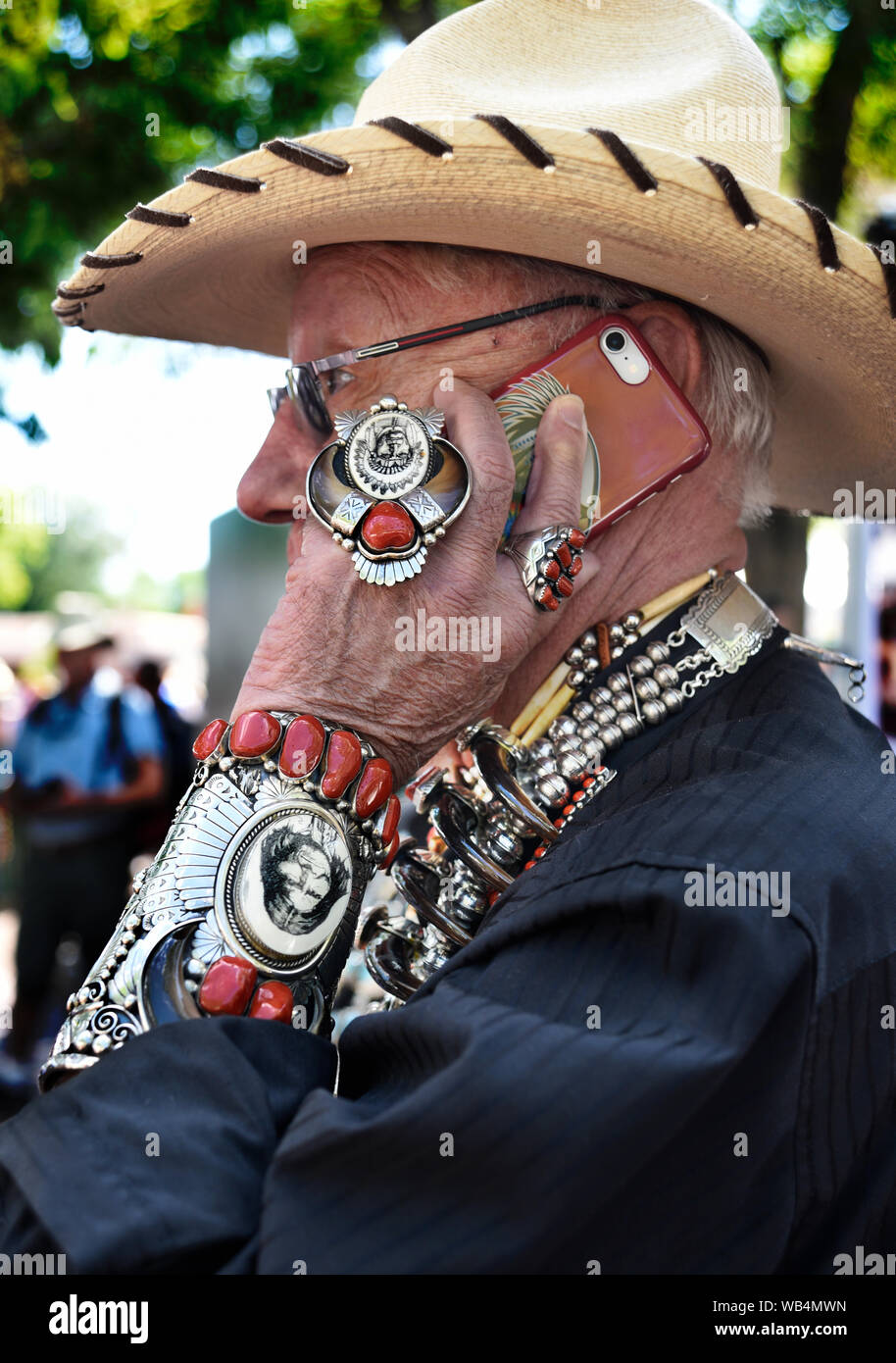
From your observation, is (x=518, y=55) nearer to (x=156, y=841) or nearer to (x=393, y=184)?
(x=393, y=184)

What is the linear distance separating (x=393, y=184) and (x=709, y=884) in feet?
3.44

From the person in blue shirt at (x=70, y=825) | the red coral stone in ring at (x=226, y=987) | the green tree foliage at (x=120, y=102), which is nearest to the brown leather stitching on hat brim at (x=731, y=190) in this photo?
the red coral stone in ring at (x=226, y=987)

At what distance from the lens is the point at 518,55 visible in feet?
6.23

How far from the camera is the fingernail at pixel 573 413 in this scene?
5.53ft

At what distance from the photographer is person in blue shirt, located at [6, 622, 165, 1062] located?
5840mm

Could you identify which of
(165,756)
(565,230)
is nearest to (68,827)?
(165,756)

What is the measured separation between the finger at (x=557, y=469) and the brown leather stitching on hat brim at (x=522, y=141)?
341 millimetres

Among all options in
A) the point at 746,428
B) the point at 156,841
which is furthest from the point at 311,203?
the point at 156,841

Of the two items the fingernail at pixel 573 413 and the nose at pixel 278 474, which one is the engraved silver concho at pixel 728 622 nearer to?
the fingernail at pixel 573 413

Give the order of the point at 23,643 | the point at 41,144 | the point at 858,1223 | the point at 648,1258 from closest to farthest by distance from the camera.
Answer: the point at 648,1258
the point at 858,1223
the point at 41,144
the point at 23,643

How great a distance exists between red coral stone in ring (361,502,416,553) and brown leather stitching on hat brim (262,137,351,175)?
469 millimetres

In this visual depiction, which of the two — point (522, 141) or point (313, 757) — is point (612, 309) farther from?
point (313, 757)

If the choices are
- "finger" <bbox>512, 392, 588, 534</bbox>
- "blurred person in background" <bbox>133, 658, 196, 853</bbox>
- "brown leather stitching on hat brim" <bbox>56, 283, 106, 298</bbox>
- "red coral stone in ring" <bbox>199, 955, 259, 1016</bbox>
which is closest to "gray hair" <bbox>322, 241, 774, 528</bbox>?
"finger" <bbox>512, 392, 588, 534</bbox>

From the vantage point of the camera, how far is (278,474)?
1885 millimetres
